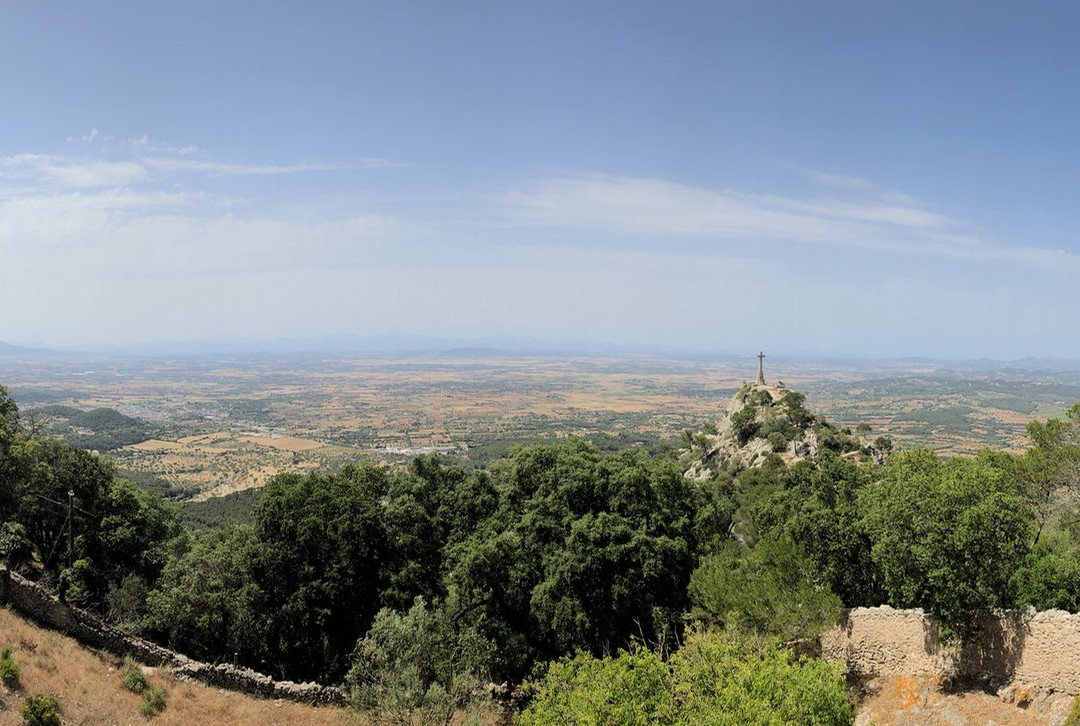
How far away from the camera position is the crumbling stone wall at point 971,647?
15.9m

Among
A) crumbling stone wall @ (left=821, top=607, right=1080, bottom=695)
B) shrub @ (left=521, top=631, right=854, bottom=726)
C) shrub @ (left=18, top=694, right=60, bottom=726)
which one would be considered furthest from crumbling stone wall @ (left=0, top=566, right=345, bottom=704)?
crumbling stone wall @ (left=821, top=607, right=1080, bottom=695)

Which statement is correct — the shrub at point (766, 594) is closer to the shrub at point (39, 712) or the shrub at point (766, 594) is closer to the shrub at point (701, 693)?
the shrub at point (701, 693)

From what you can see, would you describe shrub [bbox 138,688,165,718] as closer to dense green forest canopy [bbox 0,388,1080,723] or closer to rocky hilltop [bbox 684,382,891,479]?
dense green forest canopy [bbox 0,388,1080,723]

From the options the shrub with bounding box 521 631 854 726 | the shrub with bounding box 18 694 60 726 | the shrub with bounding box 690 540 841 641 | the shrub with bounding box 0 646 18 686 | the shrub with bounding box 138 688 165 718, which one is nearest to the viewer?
the shrub with bounding box 521 631 854 726

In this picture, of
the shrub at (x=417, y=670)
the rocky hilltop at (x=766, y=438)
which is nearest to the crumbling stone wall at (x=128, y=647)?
the shrub at (x=417, y=670)

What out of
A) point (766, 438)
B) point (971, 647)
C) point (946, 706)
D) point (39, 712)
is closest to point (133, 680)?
point (39, 712)

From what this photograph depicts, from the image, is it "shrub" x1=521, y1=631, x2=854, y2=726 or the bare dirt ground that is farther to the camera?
the bare dirt ground

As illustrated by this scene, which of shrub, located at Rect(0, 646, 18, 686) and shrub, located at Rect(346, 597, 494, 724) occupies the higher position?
shrub, located at Rect(0, 646, 18, 686)

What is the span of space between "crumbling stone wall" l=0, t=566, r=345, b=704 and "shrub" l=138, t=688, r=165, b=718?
1846mm

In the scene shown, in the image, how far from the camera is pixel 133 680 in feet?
60.0

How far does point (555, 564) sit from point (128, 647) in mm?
13435

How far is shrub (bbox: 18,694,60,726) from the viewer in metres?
14.3

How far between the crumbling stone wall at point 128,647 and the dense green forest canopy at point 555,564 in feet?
7.77

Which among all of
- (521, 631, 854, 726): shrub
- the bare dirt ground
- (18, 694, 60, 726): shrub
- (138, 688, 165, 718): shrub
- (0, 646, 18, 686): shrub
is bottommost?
(138, 688, 165, 718): shrub
